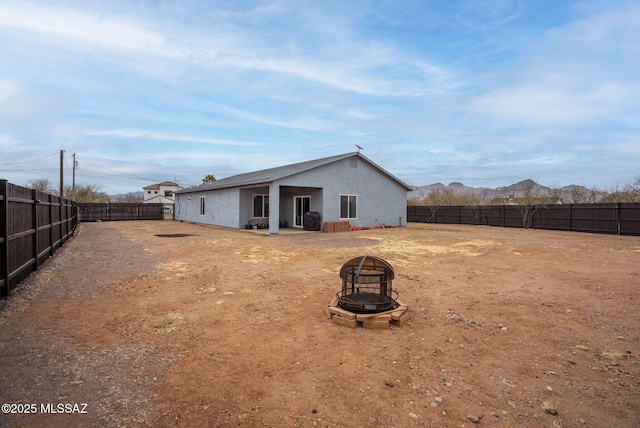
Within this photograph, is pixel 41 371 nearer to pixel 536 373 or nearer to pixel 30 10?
pixel 536 373

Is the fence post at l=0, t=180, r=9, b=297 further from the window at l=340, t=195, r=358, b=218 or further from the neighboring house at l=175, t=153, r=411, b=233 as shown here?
the window at l=340, t=195, r=358, b=218


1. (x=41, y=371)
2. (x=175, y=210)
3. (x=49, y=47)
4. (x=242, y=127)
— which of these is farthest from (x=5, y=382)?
(x=175, y=210)

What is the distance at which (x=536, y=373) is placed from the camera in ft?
10.2

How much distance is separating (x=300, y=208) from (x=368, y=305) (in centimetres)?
1616

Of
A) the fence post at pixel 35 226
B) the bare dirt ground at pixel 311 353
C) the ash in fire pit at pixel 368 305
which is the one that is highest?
the fence post at pixel 35 226

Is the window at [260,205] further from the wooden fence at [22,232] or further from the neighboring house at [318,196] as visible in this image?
the wooden fence at [22,232]

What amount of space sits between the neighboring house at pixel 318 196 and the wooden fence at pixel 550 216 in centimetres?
570

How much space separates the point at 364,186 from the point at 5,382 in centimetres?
1874

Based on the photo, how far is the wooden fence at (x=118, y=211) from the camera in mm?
28609

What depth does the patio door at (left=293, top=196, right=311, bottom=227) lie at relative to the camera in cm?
1978

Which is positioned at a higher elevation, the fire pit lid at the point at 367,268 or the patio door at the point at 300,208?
the patio door at the point at 300,208

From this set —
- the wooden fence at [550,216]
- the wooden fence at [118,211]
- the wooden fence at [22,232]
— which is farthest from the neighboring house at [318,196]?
the wooden fence at [118,211]

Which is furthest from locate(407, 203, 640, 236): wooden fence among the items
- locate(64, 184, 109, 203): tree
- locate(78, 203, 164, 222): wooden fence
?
locate(64, 184, 109, 203): tree

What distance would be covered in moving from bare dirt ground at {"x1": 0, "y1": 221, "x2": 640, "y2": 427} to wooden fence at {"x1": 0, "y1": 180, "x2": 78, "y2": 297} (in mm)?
453
